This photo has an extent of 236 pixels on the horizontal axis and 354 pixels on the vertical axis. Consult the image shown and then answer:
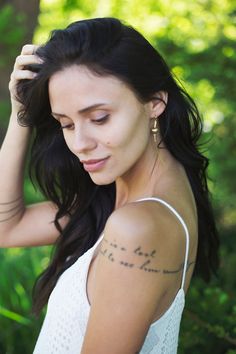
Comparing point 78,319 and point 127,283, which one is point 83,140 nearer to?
point 127,283

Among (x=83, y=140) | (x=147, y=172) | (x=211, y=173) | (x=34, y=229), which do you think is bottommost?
(x=211, y=173)

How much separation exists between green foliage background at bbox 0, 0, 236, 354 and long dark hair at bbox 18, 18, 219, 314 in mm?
458

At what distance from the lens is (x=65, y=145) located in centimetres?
271

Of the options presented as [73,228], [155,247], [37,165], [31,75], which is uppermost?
[31,75]

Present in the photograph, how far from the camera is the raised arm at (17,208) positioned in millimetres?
2830

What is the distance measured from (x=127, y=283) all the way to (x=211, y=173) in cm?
383

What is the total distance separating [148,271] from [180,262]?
0.16 meters

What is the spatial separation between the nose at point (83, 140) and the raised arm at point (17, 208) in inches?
27.2

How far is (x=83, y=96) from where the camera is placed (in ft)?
6.81

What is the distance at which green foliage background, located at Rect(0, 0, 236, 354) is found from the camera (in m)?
3.39

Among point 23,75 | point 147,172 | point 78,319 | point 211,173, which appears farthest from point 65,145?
point 211,173

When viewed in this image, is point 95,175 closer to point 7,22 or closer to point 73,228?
point 73,228

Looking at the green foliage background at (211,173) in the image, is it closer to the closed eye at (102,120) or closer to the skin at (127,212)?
the skin at (127,212)

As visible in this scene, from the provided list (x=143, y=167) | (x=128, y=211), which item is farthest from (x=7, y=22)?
(x=128, y=211)
